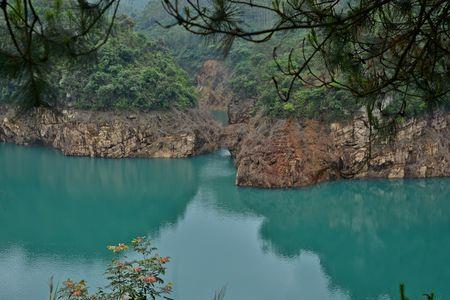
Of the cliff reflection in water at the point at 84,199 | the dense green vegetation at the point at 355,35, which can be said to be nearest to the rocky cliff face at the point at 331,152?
the cliff reflection in water at the point at 84,199

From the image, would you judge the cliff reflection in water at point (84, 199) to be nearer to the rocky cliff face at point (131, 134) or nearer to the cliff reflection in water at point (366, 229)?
the rocky cliff face at point (131, 134)

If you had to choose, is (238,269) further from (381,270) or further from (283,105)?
(283,105)

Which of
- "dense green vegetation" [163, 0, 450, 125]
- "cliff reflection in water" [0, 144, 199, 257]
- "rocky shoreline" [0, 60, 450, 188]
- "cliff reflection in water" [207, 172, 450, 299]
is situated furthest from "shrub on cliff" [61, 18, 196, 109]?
"dense green vegetation" [163, 0, 450, 125]

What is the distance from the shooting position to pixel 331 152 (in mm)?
13062

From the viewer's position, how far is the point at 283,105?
12.9 metres

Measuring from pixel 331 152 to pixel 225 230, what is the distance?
4365 mm

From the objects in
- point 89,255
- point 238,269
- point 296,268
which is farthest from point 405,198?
point 89,255

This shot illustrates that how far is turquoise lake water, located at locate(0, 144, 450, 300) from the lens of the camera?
7613 mm

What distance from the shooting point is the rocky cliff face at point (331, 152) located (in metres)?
12.5

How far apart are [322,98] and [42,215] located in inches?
275

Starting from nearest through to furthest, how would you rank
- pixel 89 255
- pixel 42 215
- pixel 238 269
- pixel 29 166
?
1. pixel 238 269
2. pixel 89 255
3. pixel 42 215
4. pixel 29 166

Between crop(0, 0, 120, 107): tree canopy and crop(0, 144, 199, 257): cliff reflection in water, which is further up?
crop(0, 0, 120, 107): tree canopy

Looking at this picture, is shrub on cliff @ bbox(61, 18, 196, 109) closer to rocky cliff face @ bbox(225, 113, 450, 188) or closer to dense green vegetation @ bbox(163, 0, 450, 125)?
rocky cliff face @ bbox(225, 113, 450, 188)

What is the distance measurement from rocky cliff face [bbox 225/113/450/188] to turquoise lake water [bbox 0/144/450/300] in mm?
360
